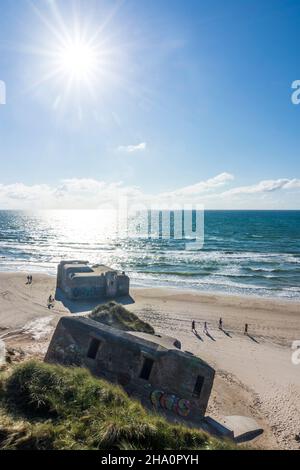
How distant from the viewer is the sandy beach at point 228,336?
18.1 meters

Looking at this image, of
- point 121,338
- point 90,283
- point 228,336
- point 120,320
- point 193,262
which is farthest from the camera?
point 193,262

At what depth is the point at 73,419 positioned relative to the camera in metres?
8.34

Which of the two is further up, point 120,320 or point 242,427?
point 120,320

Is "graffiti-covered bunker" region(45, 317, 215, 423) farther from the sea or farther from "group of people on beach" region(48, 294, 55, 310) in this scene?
the sea

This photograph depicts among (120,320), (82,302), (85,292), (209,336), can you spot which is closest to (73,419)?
(120,320)

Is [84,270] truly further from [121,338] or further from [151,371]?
[151,371]

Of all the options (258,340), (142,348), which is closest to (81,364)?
(142,348)

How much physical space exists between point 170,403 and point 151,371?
1.71 meters

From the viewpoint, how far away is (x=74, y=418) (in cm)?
839

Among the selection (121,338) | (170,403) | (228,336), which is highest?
(121,338)

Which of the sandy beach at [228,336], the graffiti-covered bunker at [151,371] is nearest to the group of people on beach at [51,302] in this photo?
the sandy beach at [228,336]

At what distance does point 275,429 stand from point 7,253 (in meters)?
74.6

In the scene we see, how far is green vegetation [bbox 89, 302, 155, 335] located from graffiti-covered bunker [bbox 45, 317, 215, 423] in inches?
231

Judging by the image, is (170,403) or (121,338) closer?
(170,403)
